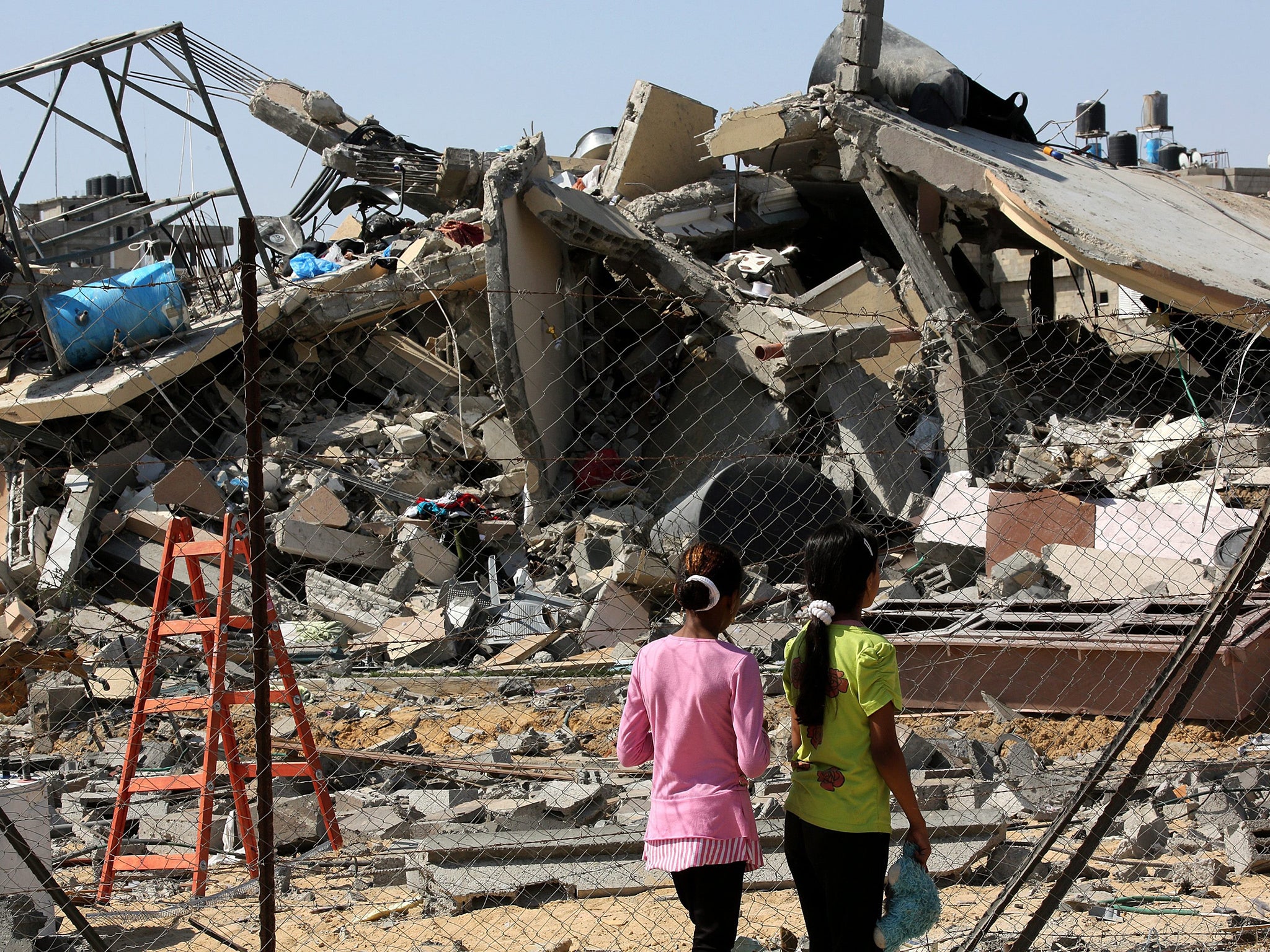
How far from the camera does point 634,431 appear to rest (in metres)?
11.3

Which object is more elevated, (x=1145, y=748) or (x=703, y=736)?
(x=703, y=736)

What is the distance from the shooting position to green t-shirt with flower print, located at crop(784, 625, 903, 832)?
248cm

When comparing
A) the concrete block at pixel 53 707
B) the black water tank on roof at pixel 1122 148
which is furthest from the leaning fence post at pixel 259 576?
the black water tank on roof at pixel 1122 148

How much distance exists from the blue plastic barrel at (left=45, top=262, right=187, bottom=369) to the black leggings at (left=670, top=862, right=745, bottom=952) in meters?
8.45

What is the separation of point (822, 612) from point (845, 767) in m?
0.35

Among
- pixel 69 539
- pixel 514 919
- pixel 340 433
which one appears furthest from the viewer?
pixel 340 433

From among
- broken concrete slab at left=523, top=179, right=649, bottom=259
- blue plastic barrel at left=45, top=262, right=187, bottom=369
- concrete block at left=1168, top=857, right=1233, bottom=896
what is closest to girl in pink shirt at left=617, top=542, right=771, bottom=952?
concrete block at left=1168, top=857, right=1233, bottom=896

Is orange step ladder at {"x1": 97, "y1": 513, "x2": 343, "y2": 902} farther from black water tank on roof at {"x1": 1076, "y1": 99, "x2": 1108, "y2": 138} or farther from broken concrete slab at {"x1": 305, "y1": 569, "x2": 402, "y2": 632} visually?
black water tank on roof at {"x1": 1076, "y1": 99, "x2": 1108, "y2": 138}

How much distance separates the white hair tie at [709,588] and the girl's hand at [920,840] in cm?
67

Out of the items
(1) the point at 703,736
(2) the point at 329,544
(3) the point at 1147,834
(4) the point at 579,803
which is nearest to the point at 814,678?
(1) the point at 703,736

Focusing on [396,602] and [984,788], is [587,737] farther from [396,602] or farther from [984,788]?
[396,602]

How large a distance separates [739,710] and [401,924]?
1.63m

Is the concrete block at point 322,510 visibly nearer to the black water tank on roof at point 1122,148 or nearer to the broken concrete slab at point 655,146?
the broken concrete slab at point 655,146

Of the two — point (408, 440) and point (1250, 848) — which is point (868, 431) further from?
point (1250, 848)
